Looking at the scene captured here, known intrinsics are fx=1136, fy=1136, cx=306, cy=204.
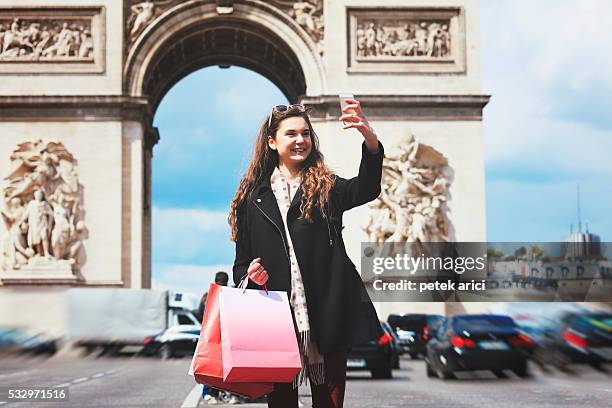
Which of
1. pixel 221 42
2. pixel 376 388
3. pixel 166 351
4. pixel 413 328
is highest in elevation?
Result: pixel 221 42

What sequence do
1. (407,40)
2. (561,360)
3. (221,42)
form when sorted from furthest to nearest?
(221,42)
(407,40)
(561,360)

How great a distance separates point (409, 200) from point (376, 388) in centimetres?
1177

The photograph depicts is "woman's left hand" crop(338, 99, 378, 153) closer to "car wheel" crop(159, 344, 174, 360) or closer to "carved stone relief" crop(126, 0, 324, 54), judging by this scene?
"carved stone relief" crop(126, 0, 324, 54)

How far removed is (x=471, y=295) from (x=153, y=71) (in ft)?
32.8

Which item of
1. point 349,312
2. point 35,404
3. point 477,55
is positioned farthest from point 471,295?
point 349,312

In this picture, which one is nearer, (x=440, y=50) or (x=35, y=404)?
(x=35, y=404)

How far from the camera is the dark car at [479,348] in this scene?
1848cm

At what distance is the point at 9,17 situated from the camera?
27812 millimetres

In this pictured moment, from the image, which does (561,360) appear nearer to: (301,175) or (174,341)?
(174,341)

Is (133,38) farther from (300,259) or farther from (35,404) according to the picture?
(300,259)

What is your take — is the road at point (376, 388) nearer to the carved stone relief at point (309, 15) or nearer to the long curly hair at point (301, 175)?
the long curly hair at point (301, 175)

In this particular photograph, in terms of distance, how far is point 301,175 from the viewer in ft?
15.1

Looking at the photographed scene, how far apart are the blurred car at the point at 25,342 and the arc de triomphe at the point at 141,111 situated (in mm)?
976

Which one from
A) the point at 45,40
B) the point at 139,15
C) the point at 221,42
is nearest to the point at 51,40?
the point at 45,40
